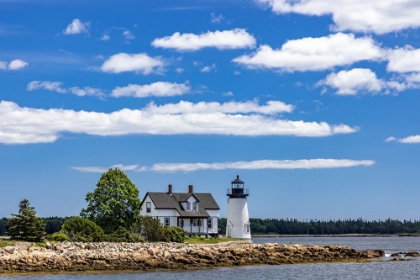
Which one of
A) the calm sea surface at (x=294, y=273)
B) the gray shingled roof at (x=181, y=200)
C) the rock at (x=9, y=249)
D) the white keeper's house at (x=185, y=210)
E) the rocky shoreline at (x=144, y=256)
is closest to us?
the calm sea surface at (x=294, y=273)

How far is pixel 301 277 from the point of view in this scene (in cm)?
4153

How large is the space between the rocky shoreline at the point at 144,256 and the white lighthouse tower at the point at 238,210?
13922 mm

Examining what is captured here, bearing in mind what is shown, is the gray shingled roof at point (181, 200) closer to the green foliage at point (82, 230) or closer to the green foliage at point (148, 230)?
the green foliage at point (148, 230)

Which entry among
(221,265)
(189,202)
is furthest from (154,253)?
(189,202)

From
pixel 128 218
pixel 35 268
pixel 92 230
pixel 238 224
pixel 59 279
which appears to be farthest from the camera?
pixel 238 224

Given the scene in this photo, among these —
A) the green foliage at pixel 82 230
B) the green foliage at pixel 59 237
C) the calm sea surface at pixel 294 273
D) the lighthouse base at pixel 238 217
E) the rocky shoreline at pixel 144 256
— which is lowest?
the calm sea surface at pixel 294 273

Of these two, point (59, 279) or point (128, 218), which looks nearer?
point (59, 279)

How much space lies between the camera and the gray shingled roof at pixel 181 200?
64688mm

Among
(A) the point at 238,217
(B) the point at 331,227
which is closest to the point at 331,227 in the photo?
(B) the point at 331,227

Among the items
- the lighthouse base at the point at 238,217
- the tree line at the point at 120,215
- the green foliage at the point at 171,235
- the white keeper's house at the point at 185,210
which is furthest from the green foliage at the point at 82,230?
the lighthouse base at the point at 238,217

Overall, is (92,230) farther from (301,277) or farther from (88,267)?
(301,277)

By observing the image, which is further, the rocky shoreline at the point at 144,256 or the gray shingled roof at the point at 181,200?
the gray shingled roof at the point at 181,200

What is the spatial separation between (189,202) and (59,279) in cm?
2913

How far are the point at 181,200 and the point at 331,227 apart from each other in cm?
10643
